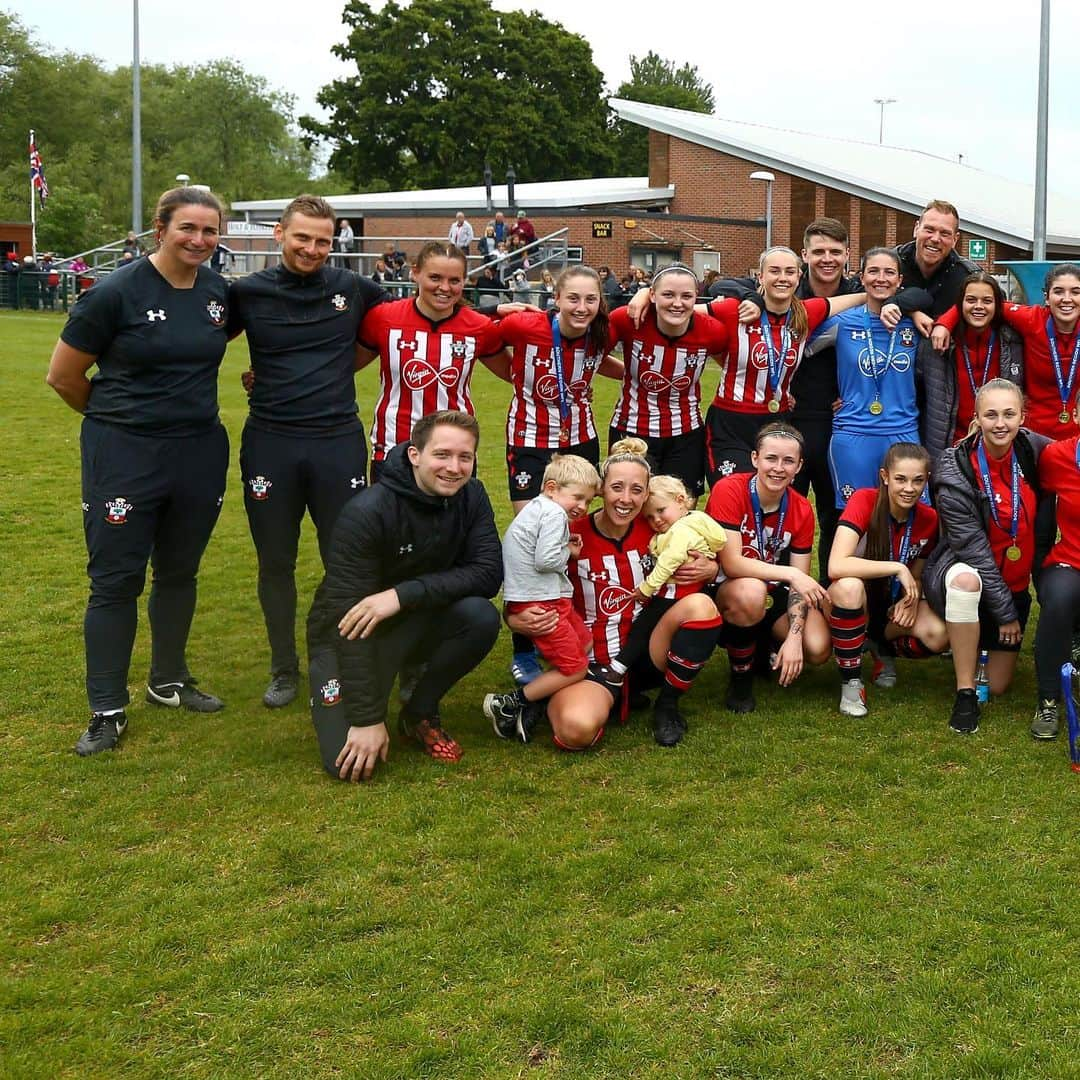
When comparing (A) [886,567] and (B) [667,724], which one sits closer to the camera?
(B) [667,724]

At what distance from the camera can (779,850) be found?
3.61 metres

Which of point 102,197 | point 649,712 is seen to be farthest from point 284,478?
point 102,197

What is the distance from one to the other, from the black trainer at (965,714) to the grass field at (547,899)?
0.07 meters

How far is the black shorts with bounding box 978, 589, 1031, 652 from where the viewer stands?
4.80m

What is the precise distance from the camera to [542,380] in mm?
5148

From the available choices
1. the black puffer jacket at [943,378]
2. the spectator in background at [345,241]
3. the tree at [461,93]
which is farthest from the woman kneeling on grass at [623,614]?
the tree at [461,93]

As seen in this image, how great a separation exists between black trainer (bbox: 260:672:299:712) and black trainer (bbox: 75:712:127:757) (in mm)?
521

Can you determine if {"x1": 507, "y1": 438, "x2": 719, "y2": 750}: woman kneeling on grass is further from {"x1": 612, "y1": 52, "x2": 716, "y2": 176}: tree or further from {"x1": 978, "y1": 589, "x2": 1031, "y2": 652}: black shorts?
{"x1": 612, "y1": 52, "x2": 716, "y2": 176}: tree

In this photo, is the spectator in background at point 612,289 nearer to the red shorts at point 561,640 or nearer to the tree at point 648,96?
the red shorts at point 561,640

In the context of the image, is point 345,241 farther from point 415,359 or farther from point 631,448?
point 631,448

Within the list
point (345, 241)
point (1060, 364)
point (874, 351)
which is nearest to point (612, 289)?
point (345, 241)

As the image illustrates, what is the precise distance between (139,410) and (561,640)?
1731 millimetres

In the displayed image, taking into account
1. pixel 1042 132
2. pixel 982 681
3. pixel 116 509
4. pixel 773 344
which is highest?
pixel 1042 132

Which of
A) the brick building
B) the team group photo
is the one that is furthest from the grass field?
the brick building
